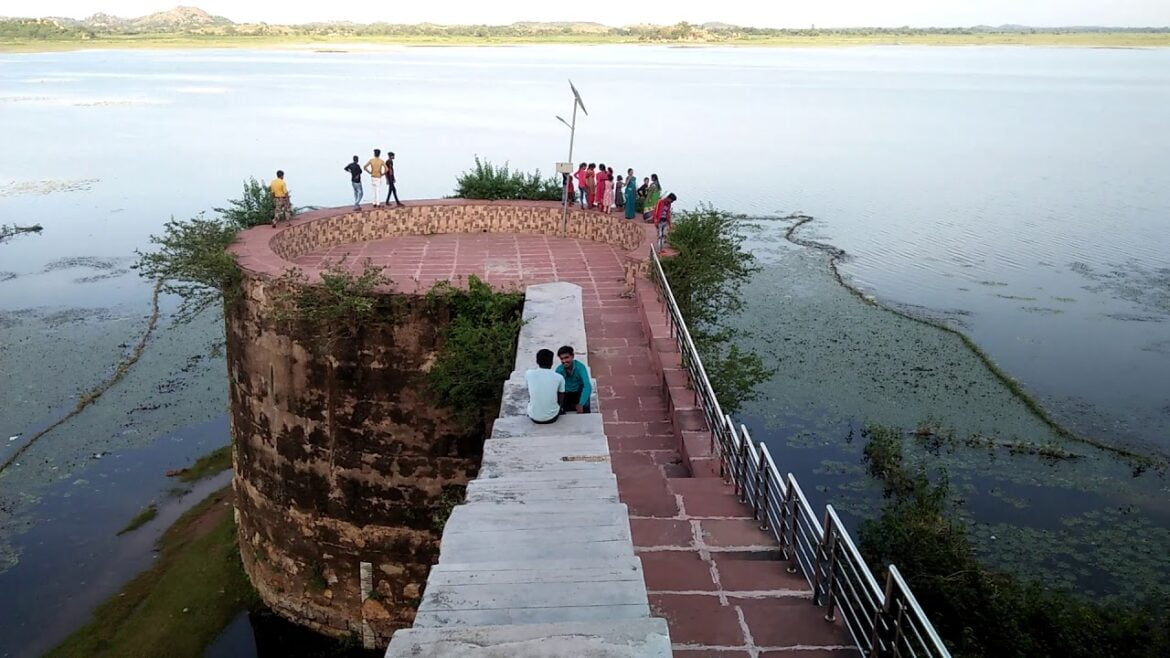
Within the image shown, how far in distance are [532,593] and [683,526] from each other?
2398 millimetres

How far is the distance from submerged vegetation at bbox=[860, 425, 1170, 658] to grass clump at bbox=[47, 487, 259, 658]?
27.6ft

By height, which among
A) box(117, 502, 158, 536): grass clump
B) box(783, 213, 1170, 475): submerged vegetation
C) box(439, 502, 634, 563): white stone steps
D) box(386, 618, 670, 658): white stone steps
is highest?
box(386, 618, 670, 658): white stone steps

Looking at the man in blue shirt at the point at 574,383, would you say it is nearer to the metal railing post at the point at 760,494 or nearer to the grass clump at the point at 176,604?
the metal railing post at the point at 760,494

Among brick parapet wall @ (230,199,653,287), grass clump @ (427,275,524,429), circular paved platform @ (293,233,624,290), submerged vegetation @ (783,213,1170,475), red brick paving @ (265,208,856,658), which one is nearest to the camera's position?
red brick paving @ (265,208,856,658)

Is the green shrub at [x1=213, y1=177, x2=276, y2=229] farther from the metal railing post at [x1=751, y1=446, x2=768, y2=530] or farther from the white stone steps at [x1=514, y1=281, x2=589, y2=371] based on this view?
the metal railing post at [x1=751, y1=446, x2=768, y2=530]

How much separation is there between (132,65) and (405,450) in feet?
398

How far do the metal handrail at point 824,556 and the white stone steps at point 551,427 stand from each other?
0.99 meters

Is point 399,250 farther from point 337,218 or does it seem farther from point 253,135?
point 253,135

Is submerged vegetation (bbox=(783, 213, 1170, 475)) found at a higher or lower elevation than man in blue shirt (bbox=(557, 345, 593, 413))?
lower

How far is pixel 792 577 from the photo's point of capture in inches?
205

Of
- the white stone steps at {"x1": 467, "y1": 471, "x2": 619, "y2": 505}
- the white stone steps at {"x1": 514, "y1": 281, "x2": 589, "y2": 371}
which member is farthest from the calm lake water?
the white stone steps at {"x1": 467, "y1": 471, "x2": 619, "y2": 505}

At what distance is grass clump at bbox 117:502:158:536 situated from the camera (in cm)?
1517

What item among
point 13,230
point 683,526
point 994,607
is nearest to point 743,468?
point 683,526

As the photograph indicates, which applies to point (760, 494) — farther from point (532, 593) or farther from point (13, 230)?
point (13, 230)
